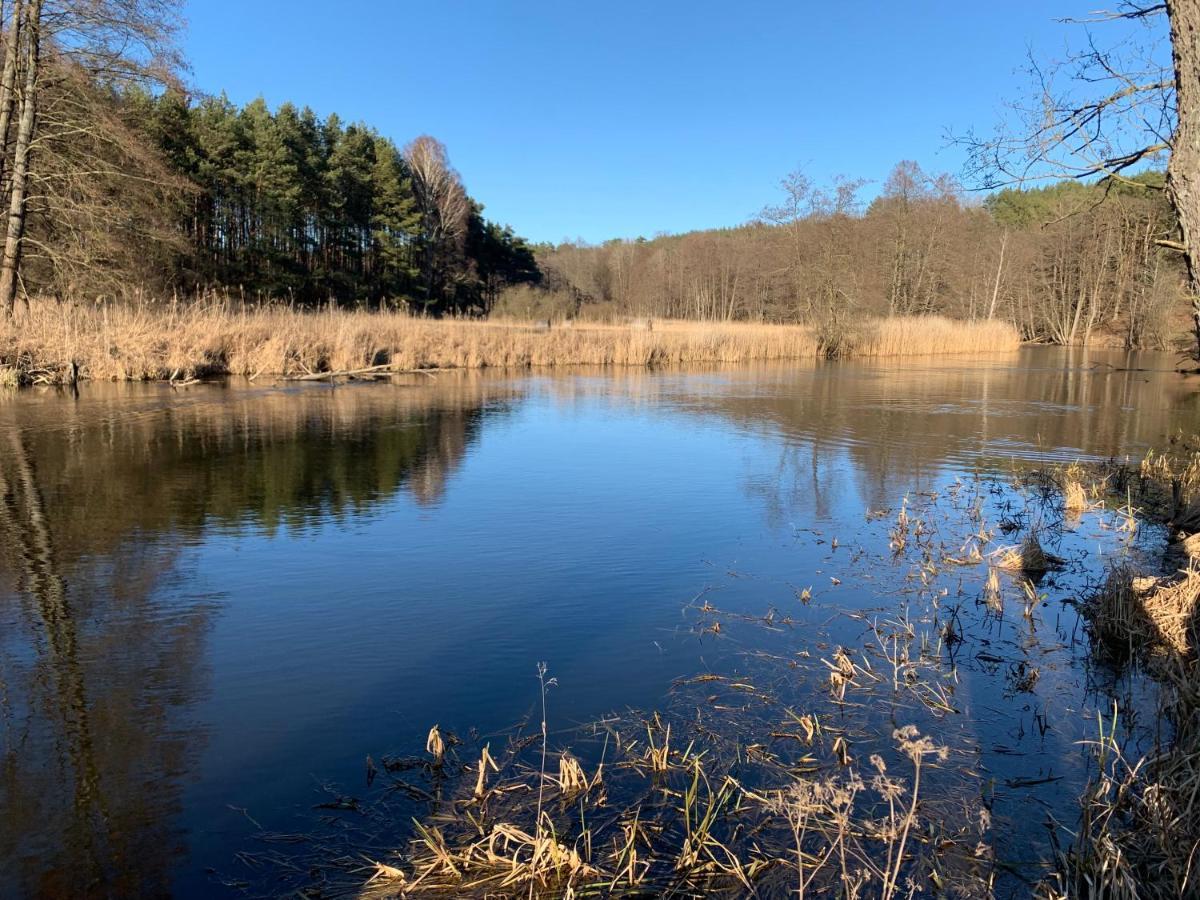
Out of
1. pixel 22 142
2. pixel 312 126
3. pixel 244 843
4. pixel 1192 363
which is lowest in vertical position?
pixel 244 843

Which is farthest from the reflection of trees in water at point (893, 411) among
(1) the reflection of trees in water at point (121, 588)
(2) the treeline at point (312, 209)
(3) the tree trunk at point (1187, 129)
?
(2) the treeline at point (312, 209)

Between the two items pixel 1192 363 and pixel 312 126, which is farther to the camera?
pixel 312 126

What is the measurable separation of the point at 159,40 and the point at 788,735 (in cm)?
1936

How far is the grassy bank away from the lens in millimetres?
15398

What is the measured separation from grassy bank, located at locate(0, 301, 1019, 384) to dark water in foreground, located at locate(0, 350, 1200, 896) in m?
4.10

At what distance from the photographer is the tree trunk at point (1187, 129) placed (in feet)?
14.0

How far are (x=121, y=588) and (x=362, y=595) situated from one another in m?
1.53

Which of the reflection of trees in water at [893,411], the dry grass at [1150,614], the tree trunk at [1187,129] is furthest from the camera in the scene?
the reflection of trees in water at [893,411]

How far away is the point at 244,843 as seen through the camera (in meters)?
2.57

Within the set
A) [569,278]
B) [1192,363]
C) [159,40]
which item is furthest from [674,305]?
[159,40]

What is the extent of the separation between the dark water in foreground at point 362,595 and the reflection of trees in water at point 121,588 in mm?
17

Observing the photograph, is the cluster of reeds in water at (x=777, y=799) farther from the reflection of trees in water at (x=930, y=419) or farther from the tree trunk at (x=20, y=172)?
the tree trunk at (x=20, y=172)

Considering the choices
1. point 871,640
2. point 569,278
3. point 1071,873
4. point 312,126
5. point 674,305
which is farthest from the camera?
Answer: point 569,278

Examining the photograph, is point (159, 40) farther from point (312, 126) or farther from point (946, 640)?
point (312, 126)
